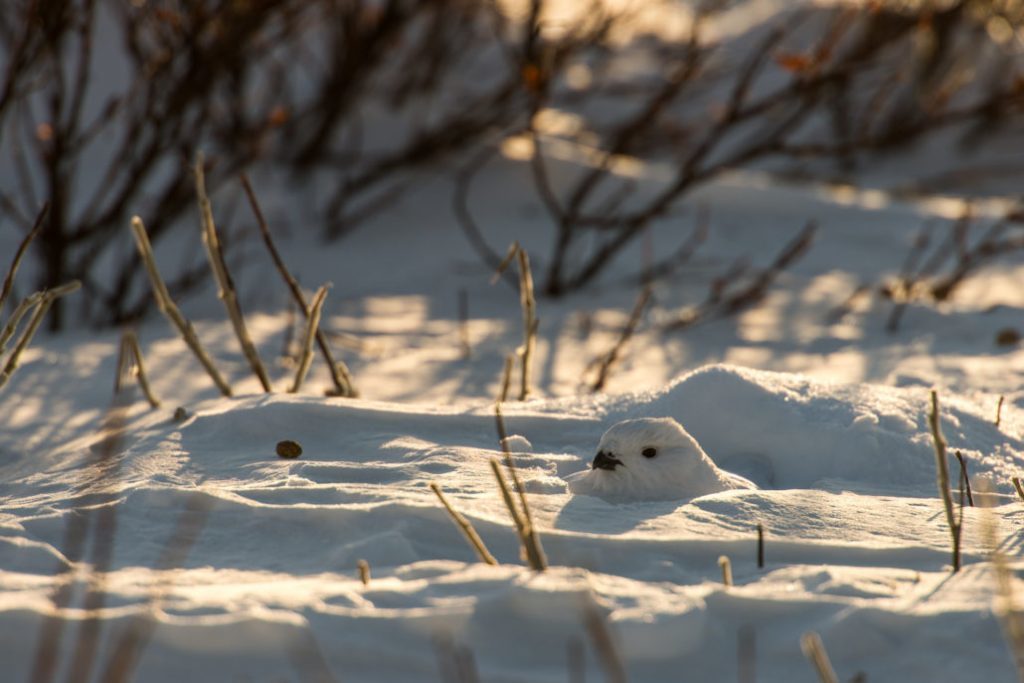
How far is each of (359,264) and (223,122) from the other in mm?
1319

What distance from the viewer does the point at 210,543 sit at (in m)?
1.79

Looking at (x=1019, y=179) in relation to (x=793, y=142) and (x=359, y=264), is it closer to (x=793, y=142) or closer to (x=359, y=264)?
(x=793, y=142)

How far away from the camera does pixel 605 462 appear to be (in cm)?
202

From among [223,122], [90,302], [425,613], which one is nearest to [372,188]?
[223,122]

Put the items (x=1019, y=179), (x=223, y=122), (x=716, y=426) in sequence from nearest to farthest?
1. (x=716, y=426)
2. (x=223, y=122)
3. (x=1019, y=179)

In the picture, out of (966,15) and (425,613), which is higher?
(966,15)

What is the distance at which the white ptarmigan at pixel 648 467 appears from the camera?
202cm

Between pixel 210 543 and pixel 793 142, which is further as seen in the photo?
pixel 793 142

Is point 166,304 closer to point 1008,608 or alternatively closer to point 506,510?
point 506,510

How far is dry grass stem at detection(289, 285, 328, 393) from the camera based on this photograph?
2.64m

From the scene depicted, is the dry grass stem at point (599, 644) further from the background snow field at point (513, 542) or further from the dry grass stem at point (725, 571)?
the dry grass stem at point (725, 571)

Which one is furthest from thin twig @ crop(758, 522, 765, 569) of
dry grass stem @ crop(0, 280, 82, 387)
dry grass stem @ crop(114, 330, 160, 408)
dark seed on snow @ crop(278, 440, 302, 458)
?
dry grass stem @ crop(114, 330, 160, 408)

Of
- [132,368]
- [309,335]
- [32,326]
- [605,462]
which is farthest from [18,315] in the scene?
[605,462]

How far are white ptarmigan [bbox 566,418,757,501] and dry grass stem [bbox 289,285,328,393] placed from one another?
0.85 meters
